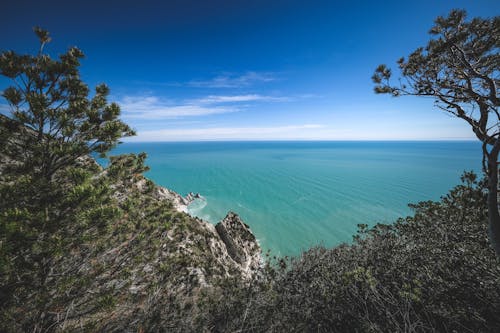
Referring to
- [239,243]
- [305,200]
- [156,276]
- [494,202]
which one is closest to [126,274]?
[156,276]

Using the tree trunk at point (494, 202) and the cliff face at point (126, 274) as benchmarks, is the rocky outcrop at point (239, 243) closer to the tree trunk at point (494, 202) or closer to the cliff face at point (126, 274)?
the cliff face at point (126, 274)

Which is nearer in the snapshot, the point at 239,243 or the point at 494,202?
the point at 494,202

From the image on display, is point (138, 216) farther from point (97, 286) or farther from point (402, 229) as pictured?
point (402, 229)

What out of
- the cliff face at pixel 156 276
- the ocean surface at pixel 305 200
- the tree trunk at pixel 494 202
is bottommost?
the ocean surface at pixel 305 200

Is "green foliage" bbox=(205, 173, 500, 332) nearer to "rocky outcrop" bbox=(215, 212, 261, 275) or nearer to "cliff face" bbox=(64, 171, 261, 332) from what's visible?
"cliff face" bbox=(64, 171, 261, 332)

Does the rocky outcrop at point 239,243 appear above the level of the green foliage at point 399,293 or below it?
below

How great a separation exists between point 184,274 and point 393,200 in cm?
4215

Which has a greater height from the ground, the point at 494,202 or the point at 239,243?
the point at 494,202

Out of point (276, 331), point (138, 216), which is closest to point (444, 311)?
point (276, 331)

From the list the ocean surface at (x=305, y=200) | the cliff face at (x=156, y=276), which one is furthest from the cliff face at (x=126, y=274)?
the ocean surface at (x=305, y=200)

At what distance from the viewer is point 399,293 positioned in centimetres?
434

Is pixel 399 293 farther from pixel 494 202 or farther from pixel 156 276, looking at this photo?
pixel 156 276

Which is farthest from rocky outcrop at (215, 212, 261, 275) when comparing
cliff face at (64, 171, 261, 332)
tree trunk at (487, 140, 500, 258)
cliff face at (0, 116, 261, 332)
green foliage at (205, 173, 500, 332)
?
tree trunk at (487, 140, 500, 258)

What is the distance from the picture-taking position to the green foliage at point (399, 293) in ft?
13.4
